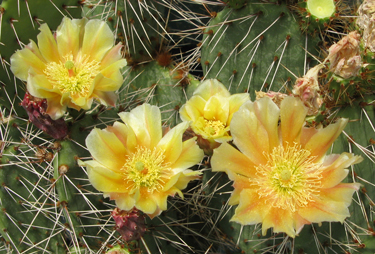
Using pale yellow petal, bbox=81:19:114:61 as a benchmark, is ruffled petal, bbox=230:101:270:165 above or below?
below

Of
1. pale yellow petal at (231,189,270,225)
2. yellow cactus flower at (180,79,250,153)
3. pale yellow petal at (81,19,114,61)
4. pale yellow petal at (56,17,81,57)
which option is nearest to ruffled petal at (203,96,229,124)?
yellow cactus flower at (180,79,250,153)

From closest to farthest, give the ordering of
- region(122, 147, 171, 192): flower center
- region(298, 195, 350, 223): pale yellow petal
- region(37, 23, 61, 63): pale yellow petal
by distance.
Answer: region(298, 195, 350, 223): pale yellow petal
region(122, 147, 171, 192): flower center
region(37, 23, 61, 63): pale yellow petal

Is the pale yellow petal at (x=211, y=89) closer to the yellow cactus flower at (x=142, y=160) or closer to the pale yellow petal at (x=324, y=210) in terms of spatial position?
the yellow cactus flower at (x=142, y=160)

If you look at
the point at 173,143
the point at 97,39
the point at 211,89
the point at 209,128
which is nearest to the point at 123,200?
the point at 173,143

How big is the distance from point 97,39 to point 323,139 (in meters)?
0.70

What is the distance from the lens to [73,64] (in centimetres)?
115

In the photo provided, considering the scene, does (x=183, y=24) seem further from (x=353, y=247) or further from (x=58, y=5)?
(x=353, y=247)

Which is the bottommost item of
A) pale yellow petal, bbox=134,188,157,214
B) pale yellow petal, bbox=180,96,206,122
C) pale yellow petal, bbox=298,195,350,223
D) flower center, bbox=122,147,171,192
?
pale yellow petal, bbox=134,188,157,214

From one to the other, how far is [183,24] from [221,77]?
2.11 feet

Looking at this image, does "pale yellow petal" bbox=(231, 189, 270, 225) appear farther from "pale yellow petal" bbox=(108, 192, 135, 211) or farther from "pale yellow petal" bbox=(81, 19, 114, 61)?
"pale yellow petal" bbox=(81, 19, 114, 61)

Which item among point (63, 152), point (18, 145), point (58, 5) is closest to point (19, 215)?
point (18, 145)

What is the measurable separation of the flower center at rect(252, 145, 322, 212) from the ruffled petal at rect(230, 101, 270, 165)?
3cm

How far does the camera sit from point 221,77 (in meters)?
1.39

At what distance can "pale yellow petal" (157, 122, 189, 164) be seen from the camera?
38.5 inches
